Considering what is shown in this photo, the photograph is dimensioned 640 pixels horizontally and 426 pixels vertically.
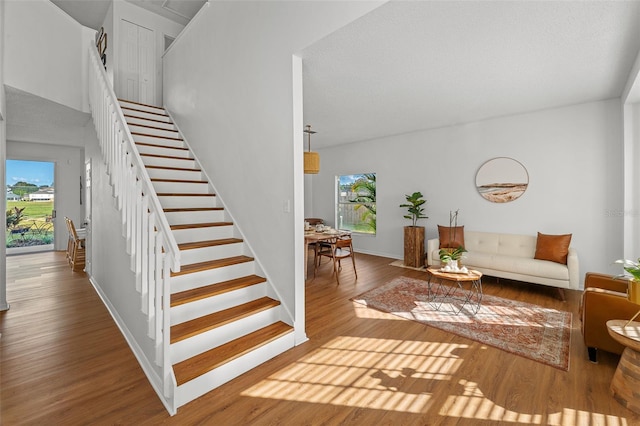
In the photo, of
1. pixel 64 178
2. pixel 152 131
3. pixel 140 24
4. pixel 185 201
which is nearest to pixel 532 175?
pixel 185 201

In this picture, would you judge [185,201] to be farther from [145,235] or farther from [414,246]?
[414,246]

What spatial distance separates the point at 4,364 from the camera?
229 centimetres

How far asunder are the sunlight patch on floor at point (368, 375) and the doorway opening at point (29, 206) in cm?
809

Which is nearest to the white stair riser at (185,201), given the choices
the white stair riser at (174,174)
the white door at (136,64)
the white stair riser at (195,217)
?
the white stair riser at (195,217)

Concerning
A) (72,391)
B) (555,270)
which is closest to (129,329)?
(72,391)

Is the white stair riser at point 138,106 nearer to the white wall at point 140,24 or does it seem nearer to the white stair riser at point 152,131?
the white stair riser at point 152,131

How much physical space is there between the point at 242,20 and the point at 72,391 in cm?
366

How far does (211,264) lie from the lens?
9.25ft

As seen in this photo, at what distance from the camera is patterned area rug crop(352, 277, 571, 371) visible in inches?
101

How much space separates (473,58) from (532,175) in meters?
2.82

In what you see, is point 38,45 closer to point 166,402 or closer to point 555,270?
point 166,402

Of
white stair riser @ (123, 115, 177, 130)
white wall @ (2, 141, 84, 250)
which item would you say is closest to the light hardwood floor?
white stair riser @ (123, 115, 177, 130)

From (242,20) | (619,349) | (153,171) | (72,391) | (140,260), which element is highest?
(242,20)

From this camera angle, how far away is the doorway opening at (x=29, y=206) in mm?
6707
